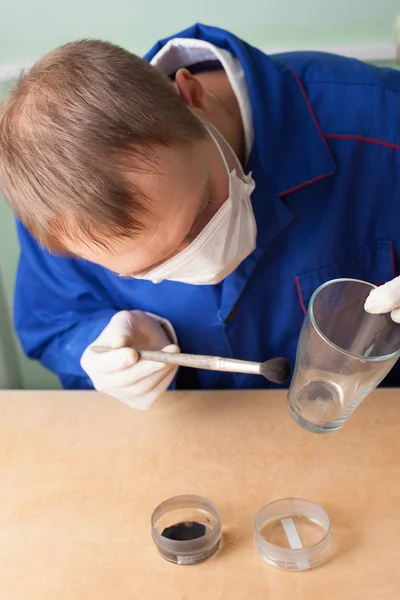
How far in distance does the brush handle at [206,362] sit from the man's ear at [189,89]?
32cm

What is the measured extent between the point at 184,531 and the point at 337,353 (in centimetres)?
31

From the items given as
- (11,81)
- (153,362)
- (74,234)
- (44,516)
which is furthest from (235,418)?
(11,81)

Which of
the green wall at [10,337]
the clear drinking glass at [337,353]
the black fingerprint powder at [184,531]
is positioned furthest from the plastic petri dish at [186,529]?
the green wall at [10,337]

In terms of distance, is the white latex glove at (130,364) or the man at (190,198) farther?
the white latex glove at (130,364)

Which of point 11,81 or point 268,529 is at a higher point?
point 11,81

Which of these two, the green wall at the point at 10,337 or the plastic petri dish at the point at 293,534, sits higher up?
the plastic petri dish at the point at 293,534

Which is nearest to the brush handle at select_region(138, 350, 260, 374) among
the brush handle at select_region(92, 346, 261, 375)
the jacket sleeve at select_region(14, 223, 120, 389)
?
the brush handle at select_region(92, 346, 261, 375)

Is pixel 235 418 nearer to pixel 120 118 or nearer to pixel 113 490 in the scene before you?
pixel 113 490

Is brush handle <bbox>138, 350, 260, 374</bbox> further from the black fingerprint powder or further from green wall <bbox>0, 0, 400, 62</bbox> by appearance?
green wall <bbox>0, 0, 400, 62</bbox>

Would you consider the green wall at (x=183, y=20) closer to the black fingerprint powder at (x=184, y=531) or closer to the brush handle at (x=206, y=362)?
the brush handle at (x=206, y=362)

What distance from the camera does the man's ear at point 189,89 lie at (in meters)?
0.84

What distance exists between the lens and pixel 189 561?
0.78 meters

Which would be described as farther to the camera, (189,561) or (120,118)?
(189,561)

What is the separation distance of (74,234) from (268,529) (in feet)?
1.42
